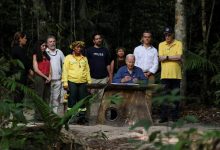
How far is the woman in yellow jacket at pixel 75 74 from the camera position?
11.2 metres

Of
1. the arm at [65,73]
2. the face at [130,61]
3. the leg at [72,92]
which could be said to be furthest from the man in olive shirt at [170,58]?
the arm at [65,73]

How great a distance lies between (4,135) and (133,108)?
5152mm

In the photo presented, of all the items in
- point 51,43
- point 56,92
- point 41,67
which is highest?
point 51,43

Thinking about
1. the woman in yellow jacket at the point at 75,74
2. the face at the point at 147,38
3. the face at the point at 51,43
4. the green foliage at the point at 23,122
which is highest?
the face at the point at 147,38

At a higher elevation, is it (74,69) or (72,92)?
(74,69)

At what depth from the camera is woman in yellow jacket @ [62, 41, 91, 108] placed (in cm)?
1122

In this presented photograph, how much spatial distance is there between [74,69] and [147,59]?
147 cm

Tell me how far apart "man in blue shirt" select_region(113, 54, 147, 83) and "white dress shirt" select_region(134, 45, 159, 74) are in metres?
0.54

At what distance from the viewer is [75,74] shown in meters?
11.3

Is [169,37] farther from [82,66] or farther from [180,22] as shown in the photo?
[180,22]

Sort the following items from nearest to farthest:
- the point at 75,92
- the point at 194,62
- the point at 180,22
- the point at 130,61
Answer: the point at 130,61, the point at 75,92, the point at 180,22, the point at 194,62

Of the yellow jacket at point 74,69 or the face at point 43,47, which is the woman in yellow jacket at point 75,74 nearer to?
the yellow jacket at point 74,69

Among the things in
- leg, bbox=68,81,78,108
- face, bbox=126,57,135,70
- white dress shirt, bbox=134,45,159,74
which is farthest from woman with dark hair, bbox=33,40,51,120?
white dress shirt, bbox=134,45,159,74

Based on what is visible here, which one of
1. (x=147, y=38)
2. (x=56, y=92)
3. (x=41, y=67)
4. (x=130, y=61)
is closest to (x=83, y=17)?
(x=147, y=38)
